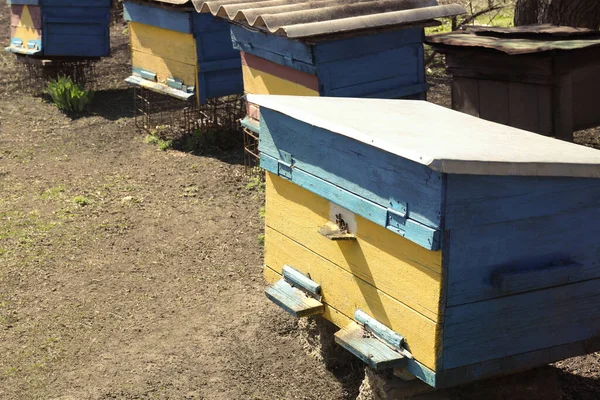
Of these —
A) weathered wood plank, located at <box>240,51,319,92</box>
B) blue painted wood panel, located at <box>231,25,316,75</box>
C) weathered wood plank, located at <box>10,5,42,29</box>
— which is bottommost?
weathered wood plank, located at <box>240,51,319,92</box>

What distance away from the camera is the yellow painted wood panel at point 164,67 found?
28.5 feet

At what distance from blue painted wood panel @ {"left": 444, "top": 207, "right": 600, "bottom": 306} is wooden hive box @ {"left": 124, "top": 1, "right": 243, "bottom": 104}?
217 inches

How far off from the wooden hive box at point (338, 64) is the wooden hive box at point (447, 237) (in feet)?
7.57

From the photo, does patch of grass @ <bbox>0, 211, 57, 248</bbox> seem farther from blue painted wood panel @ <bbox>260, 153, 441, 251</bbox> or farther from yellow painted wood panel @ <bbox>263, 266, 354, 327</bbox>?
yellow painted wood panel @ <bbox>263, 266, 354, 327</bbox>

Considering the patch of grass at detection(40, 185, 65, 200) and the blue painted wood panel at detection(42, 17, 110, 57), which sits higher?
the blue painted wood panel at detection(42, 17, 110, 57)

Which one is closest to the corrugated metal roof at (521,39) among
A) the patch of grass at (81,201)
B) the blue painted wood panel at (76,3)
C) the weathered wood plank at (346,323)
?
the weathered wood plank at (346,323)

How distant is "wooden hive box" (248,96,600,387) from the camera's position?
3.35 metres

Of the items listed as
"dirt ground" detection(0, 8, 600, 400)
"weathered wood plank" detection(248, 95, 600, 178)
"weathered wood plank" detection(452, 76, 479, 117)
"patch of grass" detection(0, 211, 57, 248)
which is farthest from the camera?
"patch of grass" detection(0, 211, 57, 248)

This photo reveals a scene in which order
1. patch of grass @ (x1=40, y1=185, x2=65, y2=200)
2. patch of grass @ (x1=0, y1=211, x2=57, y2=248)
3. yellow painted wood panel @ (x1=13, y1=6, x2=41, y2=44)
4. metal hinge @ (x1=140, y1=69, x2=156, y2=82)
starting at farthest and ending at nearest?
yellow painted wood panel @ (x1=13, y1=6, x2=41, y2=44) < metal hinge @ (x1=140, y1=69, x2=156, y2=82) < patch of grass @ (x1=40, y1=185, x2=65, y2=200) < patch of grass @ (x1=0, y1=211, x2=57, y2=248)

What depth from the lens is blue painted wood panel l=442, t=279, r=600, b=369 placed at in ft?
11.6

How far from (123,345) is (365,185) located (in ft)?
8.05

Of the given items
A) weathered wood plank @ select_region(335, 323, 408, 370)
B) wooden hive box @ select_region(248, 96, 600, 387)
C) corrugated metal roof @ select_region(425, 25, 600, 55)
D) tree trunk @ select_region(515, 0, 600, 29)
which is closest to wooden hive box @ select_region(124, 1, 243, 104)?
corrugated metal roof @ select_region(425, 25, 600, 55)

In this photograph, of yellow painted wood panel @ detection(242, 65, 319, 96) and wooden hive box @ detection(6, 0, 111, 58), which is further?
wooden hive box @ detection(6, 0, 111, 58)

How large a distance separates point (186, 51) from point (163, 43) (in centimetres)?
47
